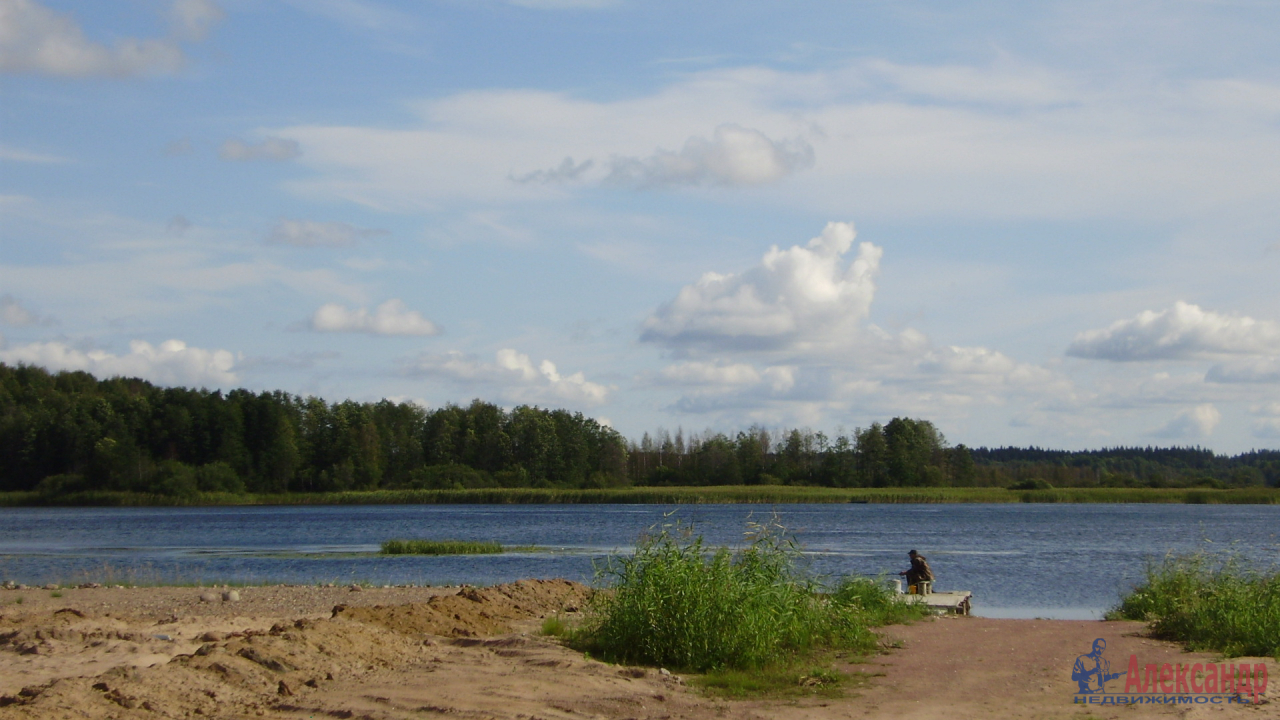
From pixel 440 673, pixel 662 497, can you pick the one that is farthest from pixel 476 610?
pixel 662 497

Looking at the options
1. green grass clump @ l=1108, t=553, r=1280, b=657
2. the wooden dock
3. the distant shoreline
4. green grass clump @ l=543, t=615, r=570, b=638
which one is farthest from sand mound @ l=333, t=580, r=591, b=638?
the distant shoreline

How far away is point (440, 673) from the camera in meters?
11.2

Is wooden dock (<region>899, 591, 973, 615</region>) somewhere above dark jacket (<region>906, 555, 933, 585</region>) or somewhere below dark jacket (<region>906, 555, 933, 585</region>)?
below

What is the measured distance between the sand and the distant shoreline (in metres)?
74.5

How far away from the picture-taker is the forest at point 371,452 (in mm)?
102875

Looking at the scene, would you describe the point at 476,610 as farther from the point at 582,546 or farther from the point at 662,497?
the point at 662,497

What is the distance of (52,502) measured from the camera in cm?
9650

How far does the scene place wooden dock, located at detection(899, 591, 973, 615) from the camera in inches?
715

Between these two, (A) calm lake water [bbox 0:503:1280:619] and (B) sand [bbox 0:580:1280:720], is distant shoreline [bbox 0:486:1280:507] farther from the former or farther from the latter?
(B) sand [bbox 0:580:1280:720]

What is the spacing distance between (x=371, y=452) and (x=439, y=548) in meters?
77.8

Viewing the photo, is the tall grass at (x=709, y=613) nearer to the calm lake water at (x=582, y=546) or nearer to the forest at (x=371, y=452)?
the calm lake water at (x=582, y=546)

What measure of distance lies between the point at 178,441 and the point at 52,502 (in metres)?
14.0

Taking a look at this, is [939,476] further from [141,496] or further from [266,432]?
[141,496]

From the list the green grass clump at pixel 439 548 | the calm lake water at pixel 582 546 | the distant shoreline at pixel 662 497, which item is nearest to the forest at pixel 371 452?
the distant shoreline at pixel 662 497
